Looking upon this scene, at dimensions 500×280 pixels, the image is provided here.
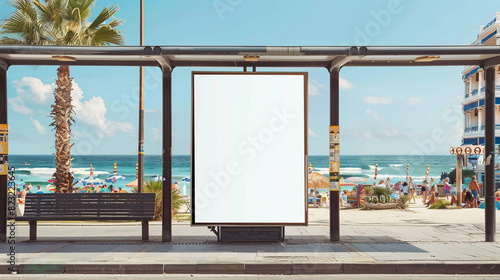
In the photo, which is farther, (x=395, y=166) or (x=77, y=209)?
(x=395, y=166)

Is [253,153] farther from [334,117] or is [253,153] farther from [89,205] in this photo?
[89,205]

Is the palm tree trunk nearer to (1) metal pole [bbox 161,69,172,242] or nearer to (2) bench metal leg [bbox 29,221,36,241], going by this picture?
(2) bench metal leg [bbox 29,221,36,241]

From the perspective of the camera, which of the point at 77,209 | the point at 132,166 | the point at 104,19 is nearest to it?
the point at 77,209

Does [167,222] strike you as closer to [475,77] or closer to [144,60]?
[144,60]

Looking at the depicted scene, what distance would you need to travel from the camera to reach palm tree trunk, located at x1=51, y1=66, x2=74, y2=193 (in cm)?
1709

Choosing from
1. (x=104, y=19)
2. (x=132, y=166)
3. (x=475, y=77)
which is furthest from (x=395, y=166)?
(x=104, y=19)

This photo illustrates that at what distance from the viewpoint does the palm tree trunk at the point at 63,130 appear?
1709cm

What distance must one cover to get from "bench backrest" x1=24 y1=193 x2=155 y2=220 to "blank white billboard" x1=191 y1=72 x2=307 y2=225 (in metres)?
1.37

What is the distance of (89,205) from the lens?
412 inches

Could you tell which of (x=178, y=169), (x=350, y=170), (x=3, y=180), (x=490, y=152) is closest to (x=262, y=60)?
(x=490, y=152)

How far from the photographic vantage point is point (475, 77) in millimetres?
52156

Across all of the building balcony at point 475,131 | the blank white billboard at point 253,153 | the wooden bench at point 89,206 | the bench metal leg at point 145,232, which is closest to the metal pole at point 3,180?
the wooden bench at point 89,206

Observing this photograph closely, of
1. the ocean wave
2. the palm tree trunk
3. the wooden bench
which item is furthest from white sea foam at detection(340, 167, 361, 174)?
the wooden bench

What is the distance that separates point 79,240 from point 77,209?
68 centimetres
